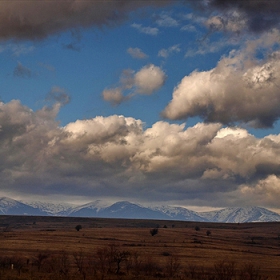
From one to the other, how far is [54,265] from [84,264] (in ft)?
39.5

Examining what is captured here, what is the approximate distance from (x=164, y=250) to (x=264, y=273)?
5129cm

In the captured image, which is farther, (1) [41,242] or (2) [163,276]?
(1) [41,242]

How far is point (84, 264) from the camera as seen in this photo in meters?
116

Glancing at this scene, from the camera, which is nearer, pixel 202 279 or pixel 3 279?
pixel 3 279

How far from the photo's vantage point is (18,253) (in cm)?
13662

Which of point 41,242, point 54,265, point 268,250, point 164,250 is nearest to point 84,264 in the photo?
point 54,265

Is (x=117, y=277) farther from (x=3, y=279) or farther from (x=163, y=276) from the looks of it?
(x=3, y=279)

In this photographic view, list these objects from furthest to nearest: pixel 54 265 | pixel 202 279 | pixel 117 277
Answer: pixel 54 265
pixel 202 279
pixel 117 277

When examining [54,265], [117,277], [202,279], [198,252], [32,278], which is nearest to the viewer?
[32,278]

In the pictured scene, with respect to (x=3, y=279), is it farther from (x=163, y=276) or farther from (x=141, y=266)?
(x=141, y=266)

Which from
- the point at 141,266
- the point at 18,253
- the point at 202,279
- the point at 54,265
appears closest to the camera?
the point at 202,279

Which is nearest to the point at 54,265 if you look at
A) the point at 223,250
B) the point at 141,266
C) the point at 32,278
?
the point at 141,266

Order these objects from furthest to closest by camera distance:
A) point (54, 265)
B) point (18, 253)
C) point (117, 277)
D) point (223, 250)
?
point (223, 250) → point (18, 253) → point (54, 265) → point (117, 277)

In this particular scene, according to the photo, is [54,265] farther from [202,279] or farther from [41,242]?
[41,242]
